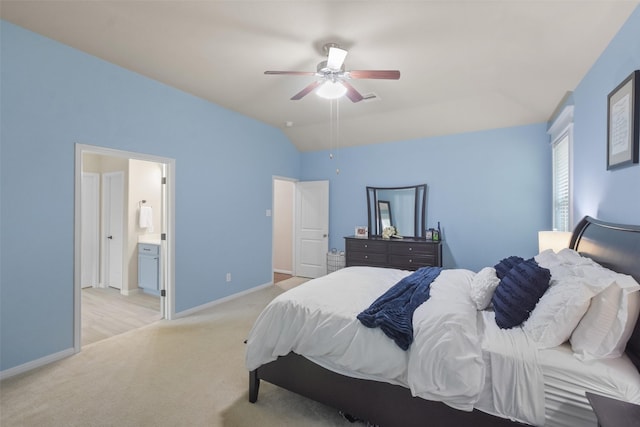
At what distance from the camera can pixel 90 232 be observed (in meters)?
4.97

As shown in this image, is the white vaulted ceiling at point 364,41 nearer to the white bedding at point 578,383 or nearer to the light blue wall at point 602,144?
the light blue wall at point 602,144

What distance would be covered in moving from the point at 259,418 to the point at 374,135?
4288 millimetres

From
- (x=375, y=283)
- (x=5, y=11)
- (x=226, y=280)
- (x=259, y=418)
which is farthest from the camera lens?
(x=226, y=280)

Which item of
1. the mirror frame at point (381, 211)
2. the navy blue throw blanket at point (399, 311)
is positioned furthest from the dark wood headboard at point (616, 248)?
the mirror frame at point (381, 211)

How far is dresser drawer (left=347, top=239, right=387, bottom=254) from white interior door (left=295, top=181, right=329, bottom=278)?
859 millimetres

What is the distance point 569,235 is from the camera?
2.63m

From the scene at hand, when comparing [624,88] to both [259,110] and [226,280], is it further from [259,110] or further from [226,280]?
[226,280]

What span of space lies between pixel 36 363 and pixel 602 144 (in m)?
4.97

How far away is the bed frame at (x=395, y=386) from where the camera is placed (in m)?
1.49

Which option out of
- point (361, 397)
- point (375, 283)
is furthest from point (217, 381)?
point (375, 283)

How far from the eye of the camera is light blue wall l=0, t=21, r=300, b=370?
→ 2.40m

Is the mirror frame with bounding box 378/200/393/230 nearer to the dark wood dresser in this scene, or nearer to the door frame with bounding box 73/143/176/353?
the dark wood dresser

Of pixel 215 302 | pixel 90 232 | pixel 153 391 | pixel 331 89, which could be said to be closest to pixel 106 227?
pixel 90 232

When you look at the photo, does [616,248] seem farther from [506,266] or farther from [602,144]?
[602,144]
